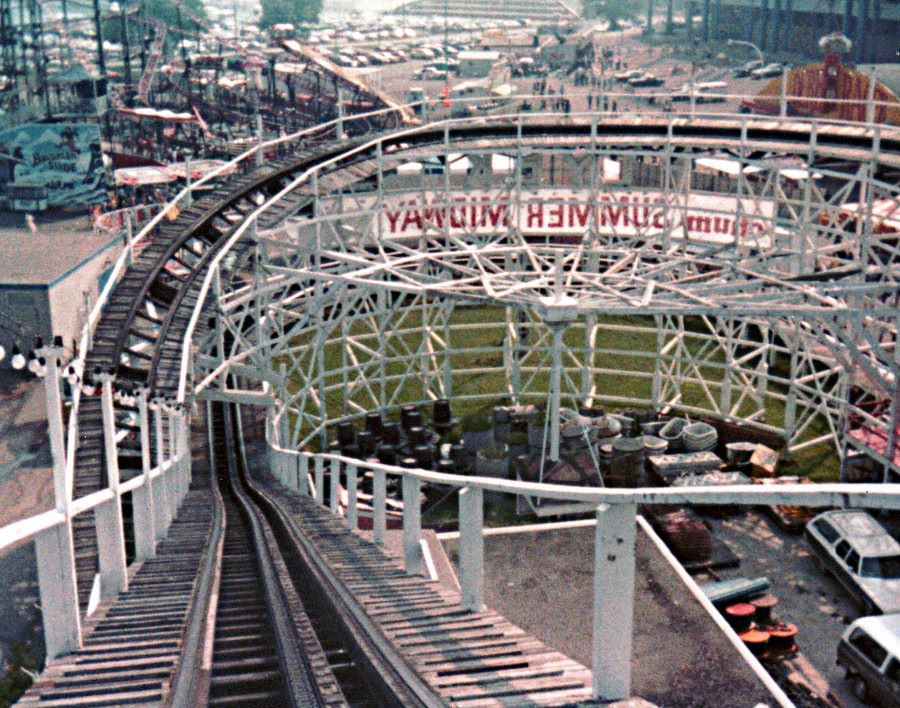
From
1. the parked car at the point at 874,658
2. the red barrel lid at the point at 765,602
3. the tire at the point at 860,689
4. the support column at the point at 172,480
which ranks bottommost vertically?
the tire at the point at 860,689

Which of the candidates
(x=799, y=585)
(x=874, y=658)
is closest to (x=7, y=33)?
(x=799, y=585)

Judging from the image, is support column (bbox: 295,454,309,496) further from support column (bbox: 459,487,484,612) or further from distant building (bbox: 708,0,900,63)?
distant building (bbox: 708,0,900,63)

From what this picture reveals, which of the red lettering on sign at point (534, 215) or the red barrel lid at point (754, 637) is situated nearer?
the red barrel lid at point (754, 637)

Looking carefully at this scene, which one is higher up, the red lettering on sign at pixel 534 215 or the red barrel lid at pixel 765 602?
the red lettering on sign at pixel 534 215

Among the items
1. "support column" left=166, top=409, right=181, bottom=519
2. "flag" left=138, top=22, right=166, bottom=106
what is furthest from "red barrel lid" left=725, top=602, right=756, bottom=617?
"flag" left=138, top=22, right=166, bottom=106

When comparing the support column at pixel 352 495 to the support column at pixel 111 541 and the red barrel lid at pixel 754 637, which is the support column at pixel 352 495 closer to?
the support column at pixel 111 541

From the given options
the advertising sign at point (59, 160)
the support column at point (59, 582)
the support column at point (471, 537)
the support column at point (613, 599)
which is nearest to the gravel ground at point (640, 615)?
the support column at point (471, 537)

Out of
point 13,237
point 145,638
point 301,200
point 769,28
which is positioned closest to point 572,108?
point 769,28
